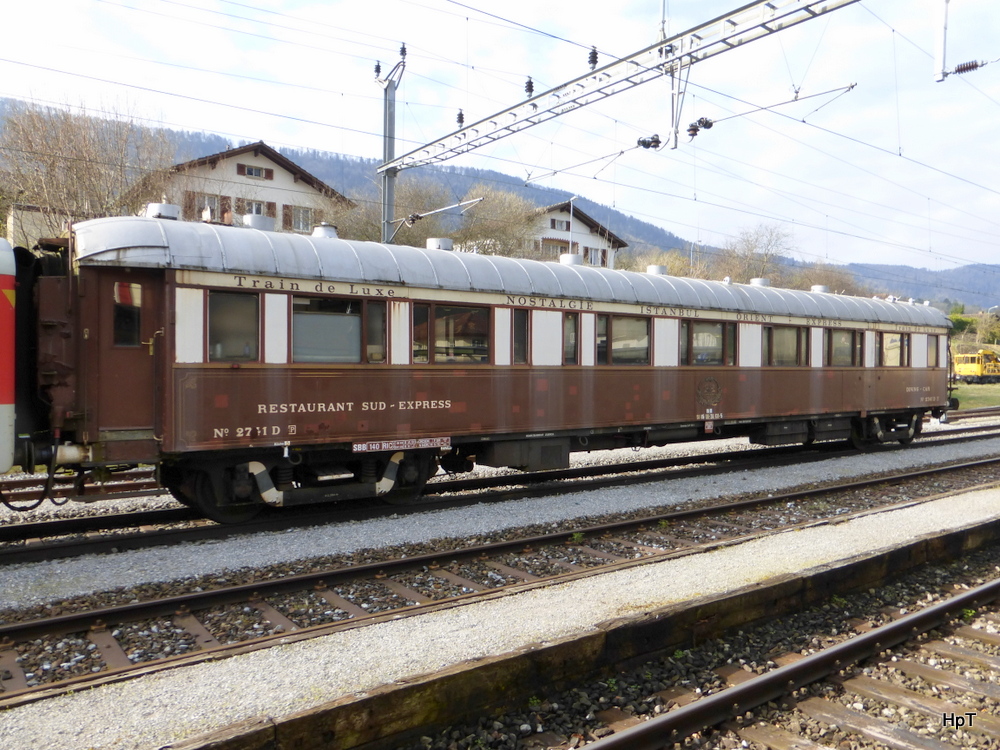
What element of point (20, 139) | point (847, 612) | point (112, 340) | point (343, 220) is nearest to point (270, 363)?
point (112, 340)

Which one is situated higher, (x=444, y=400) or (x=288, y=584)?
(x=444, y=400)

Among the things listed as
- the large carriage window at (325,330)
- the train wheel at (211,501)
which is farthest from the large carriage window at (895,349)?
the train wheel at (211,501)

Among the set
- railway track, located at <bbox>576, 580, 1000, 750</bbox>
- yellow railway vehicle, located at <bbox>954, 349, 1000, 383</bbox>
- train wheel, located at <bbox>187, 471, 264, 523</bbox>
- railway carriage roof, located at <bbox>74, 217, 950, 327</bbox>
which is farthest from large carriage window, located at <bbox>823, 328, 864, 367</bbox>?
yellow railway vehicle, located at <bbox>954, 349, 1000, 383</bbox>

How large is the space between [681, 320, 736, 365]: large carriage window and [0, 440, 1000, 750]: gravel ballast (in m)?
3.01

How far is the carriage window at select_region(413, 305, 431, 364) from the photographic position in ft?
33.1

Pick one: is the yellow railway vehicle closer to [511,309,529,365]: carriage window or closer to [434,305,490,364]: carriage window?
[511,309,529,365]: carriage window

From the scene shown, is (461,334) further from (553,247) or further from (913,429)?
(553,247)

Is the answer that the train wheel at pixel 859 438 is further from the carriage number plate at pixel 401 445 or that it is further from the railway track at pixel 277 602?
the carriage number plate at pixel 401 445

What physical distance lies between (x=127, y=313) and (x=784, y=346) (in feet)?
39.5

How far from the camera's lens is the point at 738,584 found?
6.77 m

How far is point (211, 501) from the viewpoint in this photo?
8.98m

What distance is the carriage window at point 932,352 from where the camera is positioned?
19295 mm

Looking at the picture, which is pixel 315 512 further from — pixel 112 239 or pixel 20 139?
pixel 20 139

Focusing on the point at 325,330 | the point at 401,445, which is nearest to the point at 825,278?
the point at 401,445
